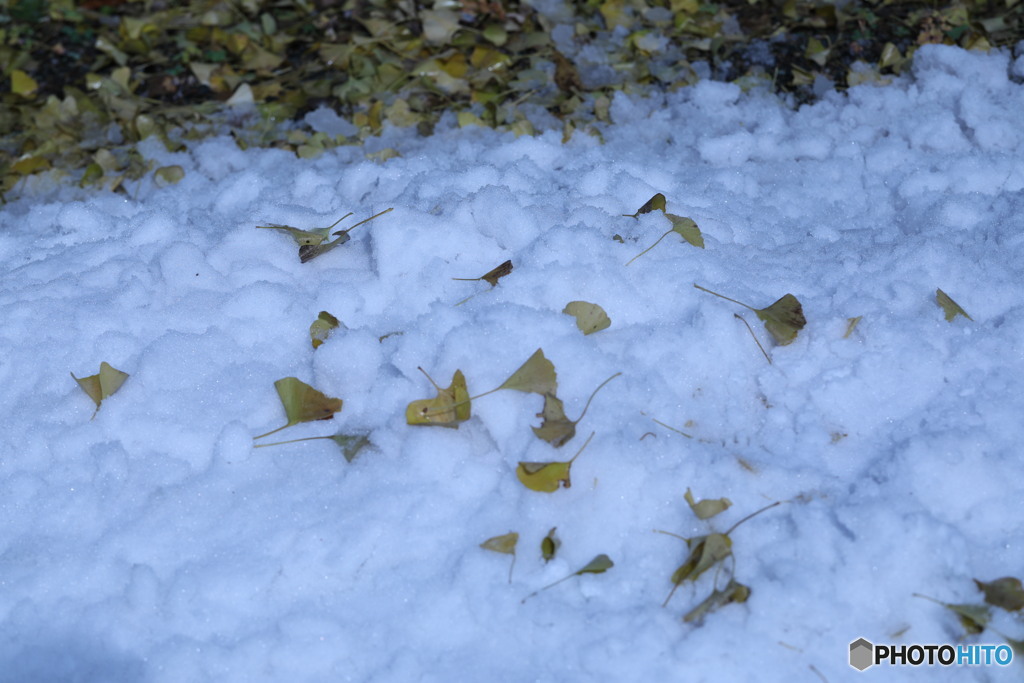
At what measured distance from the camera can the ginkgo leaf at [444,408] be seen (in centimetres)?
125

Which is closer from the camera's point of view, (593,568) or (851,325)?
(593,568)

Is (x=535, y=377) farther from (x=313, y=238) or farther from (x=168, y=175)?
(x=168, y=175)

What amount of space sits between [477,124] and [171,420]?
1.12m

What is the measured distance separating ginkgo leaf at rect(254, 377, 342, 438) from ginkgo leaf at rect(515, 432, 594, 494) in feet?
1.03

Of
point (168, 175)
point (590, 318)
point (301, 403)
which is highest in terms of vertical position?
point (590, 318)

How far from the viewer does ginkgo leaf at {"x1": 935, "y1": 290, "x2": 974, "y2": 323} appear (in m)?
1.35

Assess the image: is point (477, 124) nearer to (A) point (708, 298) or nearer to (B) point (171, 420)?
(A) point (708, 298)

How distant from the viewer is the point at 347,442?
1.28 m

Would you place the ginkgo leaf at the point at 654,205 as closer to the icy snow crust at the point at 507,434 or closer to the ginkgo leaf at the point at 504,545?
the icy snow crust at the point at 507,434

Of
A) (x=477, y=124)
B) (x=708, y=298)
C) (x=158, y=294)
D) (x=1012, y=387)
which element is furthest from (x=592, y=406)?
(x=477, y=124)

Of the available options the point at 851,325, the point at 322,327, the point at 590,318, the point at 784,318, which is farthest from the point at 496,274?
the point at 851,325

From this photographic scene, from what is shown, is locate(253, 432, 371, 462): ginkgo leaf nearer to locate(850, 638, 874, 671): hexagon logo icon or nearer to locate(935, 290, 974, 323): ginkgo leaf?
locate(850, 638, 874, 671): hexagon logo icon

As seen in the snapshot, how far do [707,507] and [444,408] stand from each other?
39 cm

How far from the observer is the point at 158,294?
4.88ft
